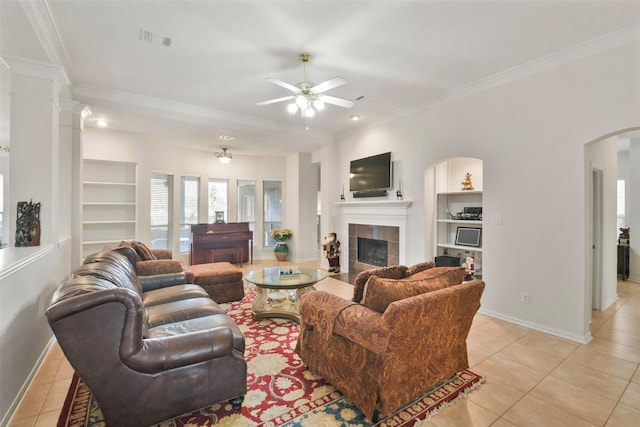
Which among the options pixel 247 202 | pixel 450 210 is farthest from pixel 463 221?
pixel 247 202

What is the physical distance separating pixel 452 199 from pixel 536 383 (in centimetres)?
292

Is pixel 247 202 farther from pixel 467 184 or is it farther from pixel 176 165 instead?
pixel 467 184

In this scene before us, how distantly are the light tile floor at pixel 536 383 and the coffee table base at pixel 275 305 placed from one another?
177 centimetres

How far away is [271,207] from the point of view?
8195mm

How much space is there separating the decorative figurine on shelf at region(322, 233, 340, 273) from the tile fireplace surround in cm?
13

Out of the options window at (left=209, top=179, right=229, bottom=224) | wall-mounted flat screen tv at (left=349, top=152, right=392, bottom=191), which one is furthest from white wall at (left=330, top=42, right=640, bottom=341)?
window at (left=209, top=179, right=229, bottom=224)

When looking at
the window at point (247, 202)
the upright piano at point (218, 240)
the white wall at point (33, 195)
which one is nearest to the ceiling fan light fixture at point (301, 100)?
the white wall at point (33, 195)

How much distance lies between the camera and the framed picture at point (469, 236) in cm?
427

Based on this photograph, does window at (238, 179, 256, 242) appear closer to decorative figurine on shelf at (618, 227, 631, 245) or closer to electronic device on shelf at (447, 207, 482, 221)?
electronic device on shelf at (447, 207, 482, 221)

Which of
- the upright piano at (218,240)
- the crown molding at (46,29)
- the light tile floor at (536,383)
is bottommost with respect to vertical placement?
the light tile floor at (536,383)

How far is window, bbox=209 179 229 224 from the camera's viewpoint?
743 cm

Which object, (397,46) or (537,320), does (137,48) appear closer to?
(397,46)

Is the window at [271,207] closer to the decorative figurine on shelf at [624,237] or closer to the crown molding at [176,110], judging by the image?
the crown molding at [176,110]

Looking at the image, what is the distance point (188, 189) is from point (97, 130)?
216cm
